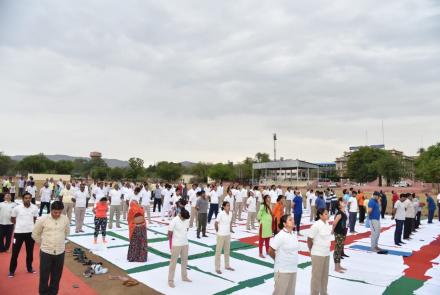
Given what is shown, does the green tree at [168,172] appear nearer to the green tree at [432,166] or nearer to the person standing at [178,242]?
the green tree at [432,166]

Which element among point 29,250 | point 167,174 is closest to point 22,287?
point 29,250

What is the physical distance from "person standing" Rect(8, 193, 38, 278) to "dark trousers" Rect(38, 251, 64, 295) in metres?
1.89

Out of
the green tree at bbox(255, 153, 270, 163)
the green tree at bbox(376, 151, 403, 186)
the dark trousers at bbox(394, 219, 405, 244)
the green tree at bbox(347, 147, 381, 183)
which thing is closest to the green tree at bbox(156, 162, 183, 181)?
the green tree at bbox(255, 153, 270, 163)

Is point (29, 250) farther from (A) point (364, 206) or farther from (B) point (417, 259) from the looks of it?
(A) point (364, 206)

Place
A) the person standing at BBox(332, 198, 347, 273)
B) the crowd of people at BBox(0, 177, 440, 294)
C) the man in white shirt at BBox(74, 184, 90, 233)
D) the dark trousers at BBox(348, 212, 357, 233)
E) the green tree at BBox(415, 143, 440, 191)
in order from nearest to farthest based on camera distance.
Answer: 1. the crowd of people at BBox(0, 177, 440, 294)
2. the person standing at BBox(332, 198, 347, 273)
3. the man in white shirt at BBox(74, 184, 90, 233)
4. the dark trousers at BBox(348, 212, 357, 233)
5. the green tree at BBox(415, 143, 440, 191)

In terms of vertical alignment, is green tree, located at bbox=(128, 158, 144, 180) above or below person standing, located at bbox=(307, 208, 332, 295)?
above

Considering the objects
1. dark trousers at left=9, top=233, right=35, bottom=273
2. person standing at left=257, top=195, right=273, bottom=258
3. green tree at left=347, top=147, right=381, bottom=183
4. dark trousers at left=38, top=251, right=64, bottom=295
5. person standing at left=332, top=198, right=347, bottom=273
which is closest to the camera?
dark trousers at left=38, top=251, right=64, bottom=295

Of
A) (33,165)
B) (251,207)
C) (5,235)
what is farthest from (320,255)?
(33,165)

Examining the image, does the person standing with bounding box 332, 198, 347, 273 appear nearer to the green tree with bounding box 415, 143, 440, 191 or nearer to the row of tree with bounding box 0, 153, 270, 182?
the green tree with bounding box 415, 143, 440, 191

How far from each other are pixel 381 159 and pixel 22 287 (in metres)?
63.2

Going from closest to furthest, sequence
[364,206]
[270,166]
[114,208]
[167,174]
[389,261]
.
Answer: [389,261] → [114,208] → [364,206] → [270,166] → [167,174]

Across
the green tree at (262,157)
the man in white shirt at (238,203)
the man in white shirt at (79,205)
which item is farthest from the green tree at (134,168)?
the man in white shirt at (79,205)

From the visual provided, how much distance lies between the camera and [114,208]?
12539 mm

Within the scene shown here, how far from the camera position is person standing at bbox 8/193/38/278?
6.65m
